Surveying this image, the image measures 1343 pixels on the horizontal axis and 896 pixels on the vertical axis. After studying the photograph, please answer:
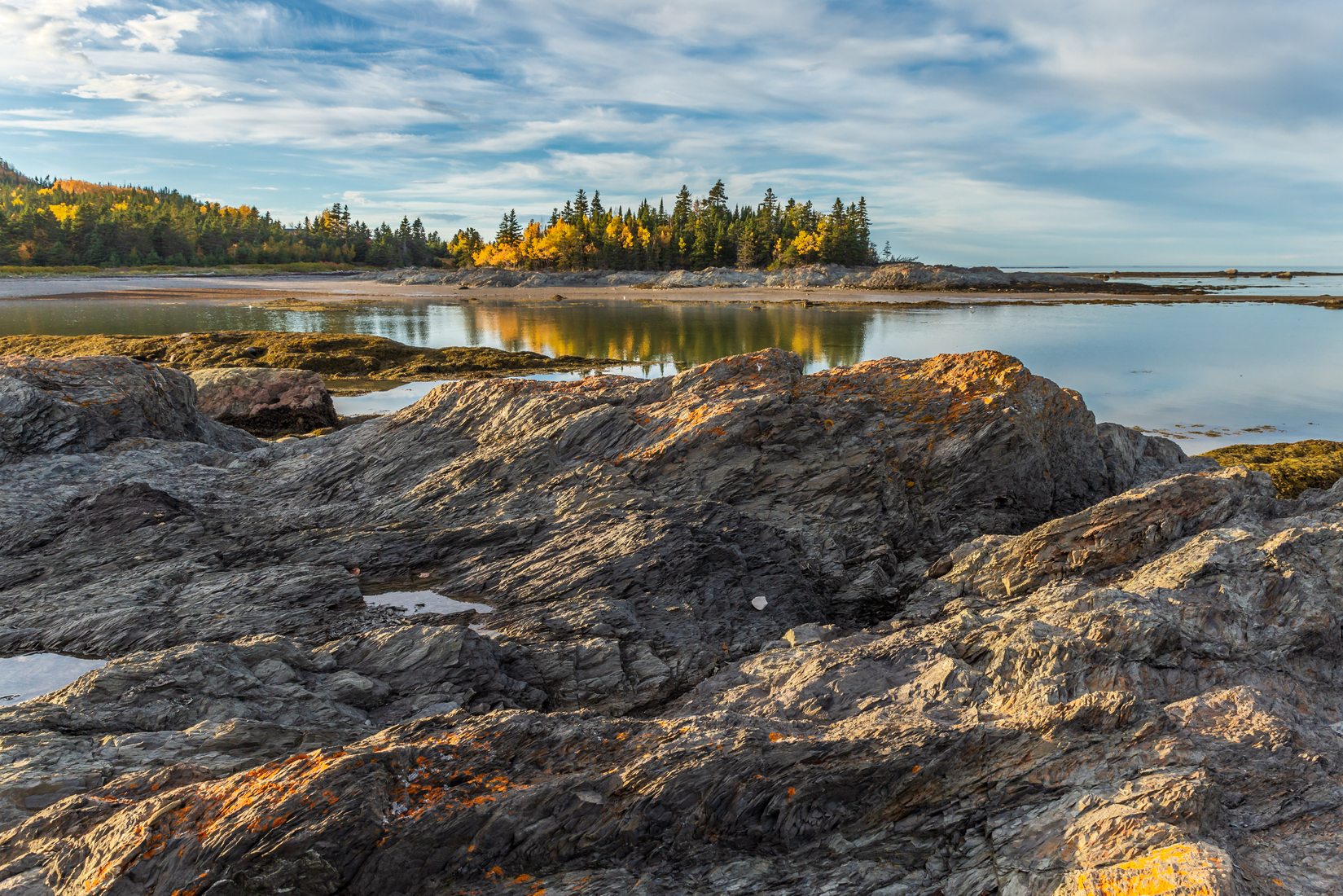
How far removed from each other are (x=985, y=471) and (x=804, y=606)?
412 centimetres

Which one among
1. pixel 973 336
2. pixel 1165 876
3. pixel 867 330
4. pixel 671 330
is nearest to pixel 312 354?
pixel 671 330

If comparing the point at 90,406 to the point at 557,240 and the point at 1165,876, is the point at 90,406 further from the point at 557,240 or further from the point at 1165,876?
the point at 557,240

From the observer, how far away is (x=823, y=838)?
5223 mm

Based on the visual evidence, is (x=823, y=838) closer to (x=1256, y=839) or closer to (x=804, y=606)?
(x=1256, y=839)

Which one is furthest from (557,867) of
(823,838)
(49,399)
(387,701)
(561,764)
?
(49,399)

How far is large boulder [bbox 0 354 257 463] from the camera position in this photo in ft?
42.7

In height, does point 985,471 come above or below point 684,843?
above

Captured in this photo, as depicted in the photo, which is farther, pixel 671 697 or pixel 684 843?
pixel 671 697

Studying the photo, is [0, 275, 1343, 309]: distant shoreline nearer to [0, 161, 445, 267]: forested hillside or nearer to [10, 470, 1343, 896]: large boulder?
[0, 161, 445, 267]: forested hillside

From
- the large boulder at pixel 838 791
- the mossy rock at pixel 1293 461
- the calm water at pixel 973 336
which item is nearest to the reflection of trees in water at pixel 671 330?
the calm water at pixel 973 336

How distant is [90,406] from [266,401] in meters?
9.48

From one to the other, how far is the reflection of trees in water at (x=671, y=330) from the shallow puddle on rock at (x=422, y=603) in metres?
34.1

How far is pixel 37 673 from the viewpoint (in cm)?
779

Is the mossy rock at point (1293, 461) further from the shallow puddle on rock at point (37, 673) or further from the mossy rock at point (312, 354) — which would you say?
the mossy rock at point (312, 354)
